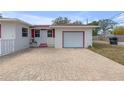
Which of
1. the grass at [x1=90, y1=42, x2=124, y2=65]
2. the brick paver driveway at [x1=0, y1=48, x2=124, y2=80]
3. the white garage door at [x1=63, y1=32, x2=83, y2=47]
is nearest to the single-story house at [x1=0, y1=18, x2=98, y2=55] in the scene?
the white garage door at [x1=63, y1=32, x2=83, y2=47]

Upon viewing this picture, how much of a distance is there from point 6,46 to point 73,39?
10865 mm

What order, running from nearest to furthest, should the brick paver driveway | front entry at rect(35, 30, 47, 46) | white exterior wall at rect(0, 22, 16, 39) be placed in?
the brick paver driveway
white exterior wall at rect(0, 22, 16, 39)
front entry at rect(35, 30, 47, 46)

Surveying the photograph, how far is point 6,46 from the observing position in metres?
17.8

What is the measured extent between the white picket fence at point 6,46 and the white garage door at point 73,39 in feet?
28.7

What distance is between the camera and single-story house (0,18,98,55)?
20209 mm

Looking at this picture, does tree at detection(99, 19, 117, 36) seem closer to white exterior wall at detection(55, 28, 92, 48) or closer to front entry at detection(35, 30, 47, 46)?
front entry at detection(35, 30, 47, 46)

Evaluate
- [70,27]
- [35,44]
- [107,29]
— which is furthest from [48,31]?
[107,29]

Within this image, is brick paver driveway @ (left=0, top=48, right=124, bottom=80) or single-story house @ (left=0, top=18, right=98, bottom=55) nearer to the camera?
brick paver driveway @ (left=0, top=48, right=124, bottom=80)

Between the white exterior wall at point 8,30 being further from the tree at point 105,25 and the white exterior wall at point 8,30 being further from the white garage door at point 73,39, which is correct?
the tree at point 105,25

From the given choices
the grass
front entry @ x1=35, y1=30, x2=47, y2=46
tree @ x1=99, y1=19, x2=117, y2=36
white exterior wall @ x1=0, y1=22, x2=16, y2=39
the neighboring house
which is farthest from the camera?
tree @ x1=99, y1=19, x2=117, y2=36

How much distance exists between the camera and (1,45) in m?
16.4
